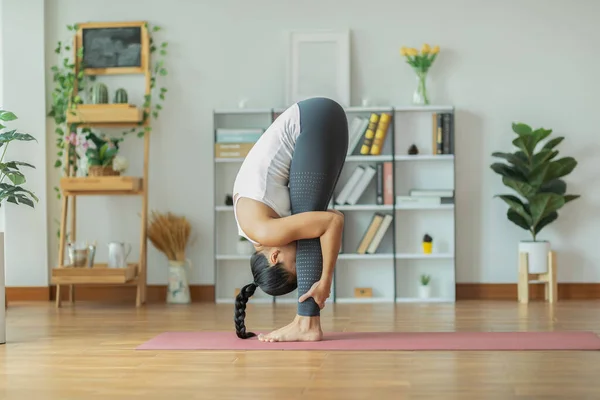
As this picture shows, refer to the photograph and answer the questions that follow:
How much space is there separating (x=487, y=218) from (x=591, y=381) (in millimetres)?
3600

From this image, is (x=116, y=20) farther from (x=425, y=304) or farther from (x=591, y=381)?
(x=591, y=381)

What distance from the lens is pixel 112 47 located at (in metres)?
6.71

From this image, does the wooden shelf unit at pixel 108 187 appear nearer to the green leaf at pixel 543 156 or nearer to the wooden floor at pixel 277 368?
the wooden floor at pixel 277 368

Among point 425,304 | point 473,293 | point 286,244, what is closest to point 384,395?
point 286,244

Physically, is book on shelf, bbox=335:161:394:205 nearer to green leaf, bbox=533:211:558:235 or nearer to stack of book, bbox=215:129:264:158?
stack of book, bbox=215:129:264:158

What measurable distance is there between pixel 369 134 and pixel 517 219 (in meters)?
1.16

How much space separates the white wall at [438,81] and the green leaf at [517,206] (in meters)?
0.27

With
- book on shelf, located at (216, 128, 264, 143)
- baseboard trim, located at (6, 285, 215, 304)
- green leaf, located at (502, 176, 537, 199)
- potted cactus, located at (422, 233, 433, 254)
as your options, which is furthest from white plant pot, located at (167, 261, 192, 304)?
Result: green leaf, located at (502, 176, 537, 199)

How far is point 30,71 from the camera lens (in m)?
6.73

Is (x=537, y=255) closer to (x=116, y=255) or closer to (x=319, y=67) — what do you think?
(x=319, y=67)

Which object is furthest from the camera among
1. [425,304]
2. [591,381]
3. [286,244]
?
[425,304]

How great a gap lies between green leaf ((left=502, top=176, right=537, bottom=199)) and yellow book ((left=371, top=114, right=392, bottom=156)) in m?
0.88

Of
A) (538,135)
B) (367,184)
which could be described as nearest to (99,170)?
(367,184)

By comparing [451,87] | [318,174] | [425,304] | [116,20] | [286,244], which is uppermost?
[116,20]
